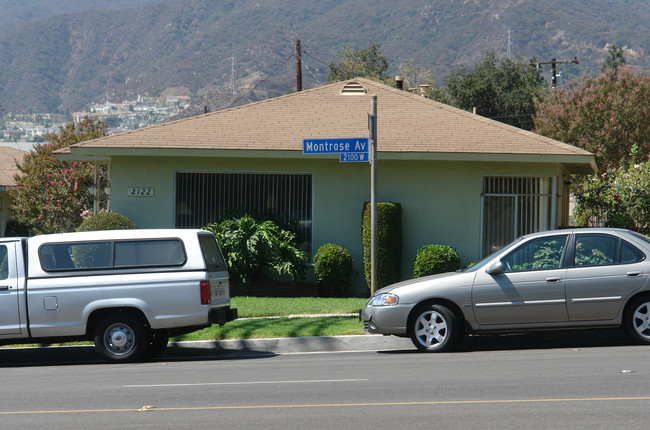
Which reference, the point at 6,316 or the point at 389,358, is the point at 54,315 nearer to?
the point at 6,316

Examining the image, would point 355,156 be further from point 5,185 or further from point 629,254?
point 5,185

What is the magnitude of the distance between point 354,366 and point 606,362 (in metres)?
3.00

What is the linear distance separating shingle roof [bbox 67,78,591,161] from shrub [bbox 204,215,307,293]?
1683mm

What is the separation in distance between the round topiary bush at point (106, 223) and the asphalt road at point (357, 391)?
5117 mm

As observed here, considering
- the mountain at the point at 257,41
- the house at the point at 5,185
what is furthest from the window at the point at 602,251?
the mountain at the point at 257,41

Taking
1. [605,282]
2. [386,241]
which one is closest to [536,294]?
[605,282]

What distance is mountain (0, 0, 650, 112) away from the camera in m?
134

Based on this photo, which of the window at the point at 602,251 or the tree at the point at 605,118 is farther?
the tree at the point at 605,118

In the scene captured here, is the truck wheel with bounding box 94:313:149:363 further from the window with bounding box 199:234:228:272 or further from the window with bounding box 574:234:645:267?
the window with bounding box 574:234:645:267

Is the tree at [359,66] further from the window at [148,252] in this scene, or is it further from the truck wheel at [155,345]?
the window at [148,252]

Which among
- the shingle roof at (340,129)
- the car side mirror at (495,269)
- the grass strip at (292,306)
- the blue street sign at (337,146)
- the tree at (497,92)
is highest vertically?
the tree at (497,92)

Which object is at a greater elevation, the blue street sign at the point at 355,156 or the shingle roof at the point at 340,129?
the shingle roof at the point at 340,129

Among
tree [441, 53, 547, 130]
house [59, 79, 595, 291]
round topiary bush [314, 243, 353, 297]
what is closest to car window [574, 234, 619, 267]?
house [59, 79, 595, 291]

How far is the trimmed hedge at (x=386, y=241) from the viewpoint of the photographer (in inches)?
654
